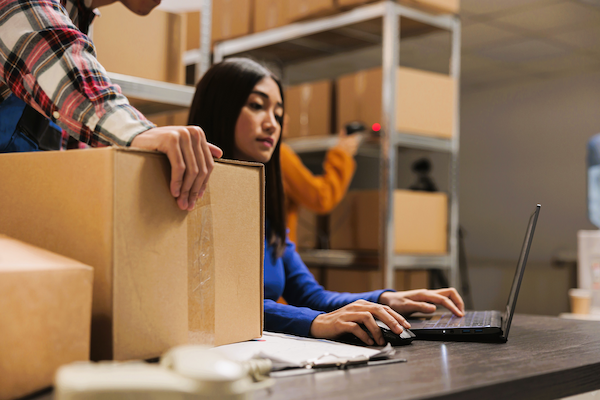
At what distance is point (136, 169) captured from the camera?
0.59 meters

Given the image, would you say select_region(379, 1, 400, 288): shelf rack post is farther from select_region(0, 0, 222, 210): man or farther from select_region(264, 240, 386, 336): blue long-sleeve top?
select_region(0, 0, 222, 210): man

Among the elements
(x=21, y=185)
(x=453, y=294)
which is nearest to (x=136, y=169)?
(x=21, y=185)

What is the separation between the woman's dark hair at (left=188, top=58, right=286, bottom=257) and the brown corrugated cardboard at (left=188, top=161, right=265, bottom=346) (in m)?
0.60

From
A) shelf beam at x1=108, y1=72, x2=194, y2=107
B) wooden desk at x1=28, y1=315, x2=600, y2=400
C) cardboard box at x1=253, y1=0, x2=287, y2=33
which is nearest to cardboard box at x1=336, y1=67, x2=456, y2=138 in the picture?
cardboard box at x1=253, y1=0, x2=287, y2=33

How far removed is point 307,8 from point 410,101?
0.65m

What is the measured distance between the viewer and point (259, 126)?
4.56 ft

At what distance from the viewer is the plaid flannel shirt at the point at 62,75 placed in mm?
664

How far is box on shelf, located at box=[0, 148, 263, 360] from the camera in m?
0.57

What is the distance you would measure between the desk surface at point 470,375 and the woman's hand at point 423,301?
0.61 feet

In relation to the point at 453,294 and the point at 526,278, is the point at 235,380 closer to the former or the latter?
the point at 453,294

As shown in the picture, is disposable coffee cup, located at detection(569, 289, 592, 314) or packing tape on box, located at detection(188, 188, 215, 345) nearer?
packing tape on box, located at detection(188, 188, 215, 345)

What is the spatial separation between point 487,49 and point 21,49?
14.9 feet

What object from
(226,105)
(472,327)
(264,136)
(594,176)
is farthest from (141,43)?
(594,176)

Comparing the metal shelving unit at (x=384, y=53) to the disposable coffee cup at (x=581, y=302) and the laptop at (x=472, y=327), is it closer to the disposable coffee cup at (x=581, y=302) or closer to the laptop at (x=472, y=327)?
the disposable coffee cup at (x=581, y=302)
